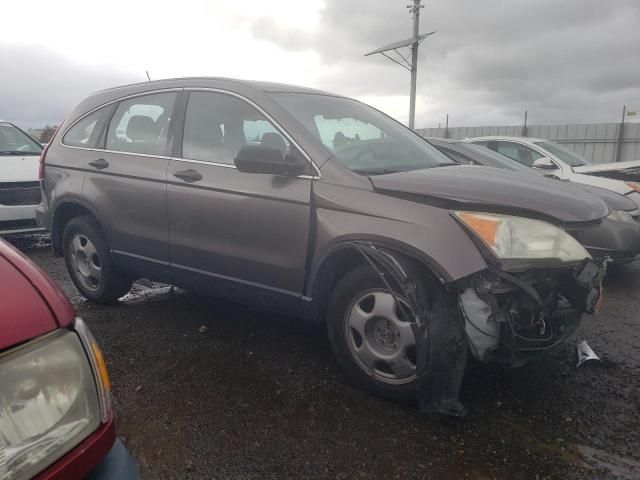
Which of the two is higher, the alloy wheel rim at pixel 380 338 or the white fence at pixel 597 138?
the white fence at pixel 597 138

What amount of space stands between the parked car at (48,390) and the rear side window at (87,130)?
9.93 feet

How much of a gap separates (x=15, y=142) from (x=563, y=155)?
26.2 feet

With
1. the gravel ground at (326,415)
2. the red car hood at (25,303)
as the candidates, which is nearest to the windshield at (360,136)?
the gravel ground at (326,415)

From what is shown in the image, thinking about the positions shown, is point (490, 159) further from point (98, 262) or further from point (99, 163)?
point (98, 262)

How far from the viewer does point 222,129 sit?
3.29 metres

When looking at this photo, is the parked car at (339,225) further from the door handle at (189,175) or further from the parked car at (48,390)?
the parked car at (48,390)

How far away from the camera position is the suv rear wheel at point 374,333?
2.52 meters

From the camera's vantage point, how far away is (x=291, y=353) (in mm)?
3287

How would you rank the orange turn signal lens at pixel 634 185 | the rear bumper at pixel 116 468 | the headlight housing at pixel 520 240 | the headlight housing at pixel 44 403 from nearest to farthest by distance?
the headlight housing at pixel 44 403, the rear bumper at pixel 116 468, the headlight housing at pixel 520 240, the orange turn signal lens at pixel 634 185

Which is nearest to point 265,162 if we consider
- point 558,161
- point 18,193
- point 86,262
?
point 86,262

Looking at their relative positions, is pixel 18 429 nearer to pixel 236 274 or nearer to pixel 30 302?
pixel 30 302

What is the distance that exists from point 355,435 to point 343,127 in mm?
1948

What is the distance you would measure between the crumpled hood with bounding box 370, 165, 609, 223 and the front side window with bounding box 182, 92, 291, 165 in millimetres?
801

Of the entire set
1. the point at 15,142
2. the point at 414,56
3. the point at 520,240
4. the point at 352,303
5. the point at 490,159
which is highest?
the point at 414,56
